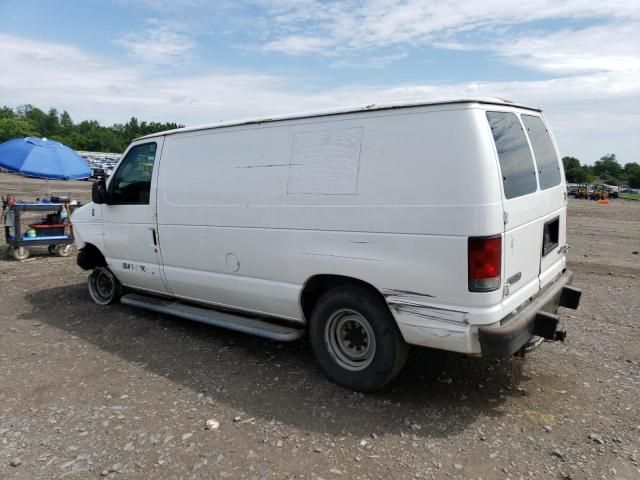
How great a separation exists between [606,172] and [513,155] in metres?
Answer: 132

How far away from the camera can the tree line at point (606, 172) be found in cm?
9375

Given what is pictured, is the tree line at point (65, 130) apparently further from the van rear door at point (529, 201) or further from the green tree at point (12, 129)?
the van rear door at point (529, 201)

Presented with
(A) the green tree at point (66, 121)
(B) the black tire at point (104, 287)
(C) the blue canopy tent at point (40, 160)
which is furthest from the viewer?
(A) the green tree at point (66, 121)

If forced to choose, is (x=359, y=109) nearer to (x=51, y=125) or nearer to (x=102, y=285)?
(x=102, y=285)

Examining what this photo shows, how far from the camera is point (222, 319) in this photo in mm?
4801

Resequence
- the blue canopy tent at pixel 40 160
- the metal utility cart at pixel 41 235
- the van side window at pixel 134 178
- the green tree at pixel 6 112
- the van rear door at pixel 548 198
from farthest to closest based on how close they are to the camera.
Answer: the green tree at pixel 6 112
the metal utility cart at pixel 41 235
the blue canopy tent at pixel 40 160
the van side window at pixel 134 178
the van rear door at pixel 548 198

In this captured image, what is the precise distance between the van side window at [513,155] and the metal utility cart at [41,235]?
9161 millimetres

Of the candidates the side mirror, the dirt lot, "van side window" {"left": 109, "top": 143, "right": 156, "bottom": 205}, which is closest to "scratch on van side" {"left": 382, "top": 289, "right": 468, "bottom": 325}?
the dirt lot

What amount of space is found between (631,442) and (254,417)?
2602 mm

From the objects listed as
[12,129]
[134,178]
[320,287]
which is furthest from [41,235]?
[12,129]

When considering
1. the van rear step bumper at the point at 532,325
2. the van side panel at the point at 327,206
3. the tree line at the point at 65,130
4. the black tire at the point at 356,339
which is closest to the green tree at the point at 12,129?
the tree line at the point at 65,130

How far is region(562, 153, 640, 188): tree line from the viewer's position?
308 ft

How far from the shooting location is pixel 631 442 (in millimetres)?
3230

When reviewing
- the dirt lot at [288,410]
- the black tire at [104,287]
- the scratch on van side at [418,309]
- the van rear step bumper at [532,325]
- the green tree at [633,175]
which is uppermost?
the green tree at [633,175]
